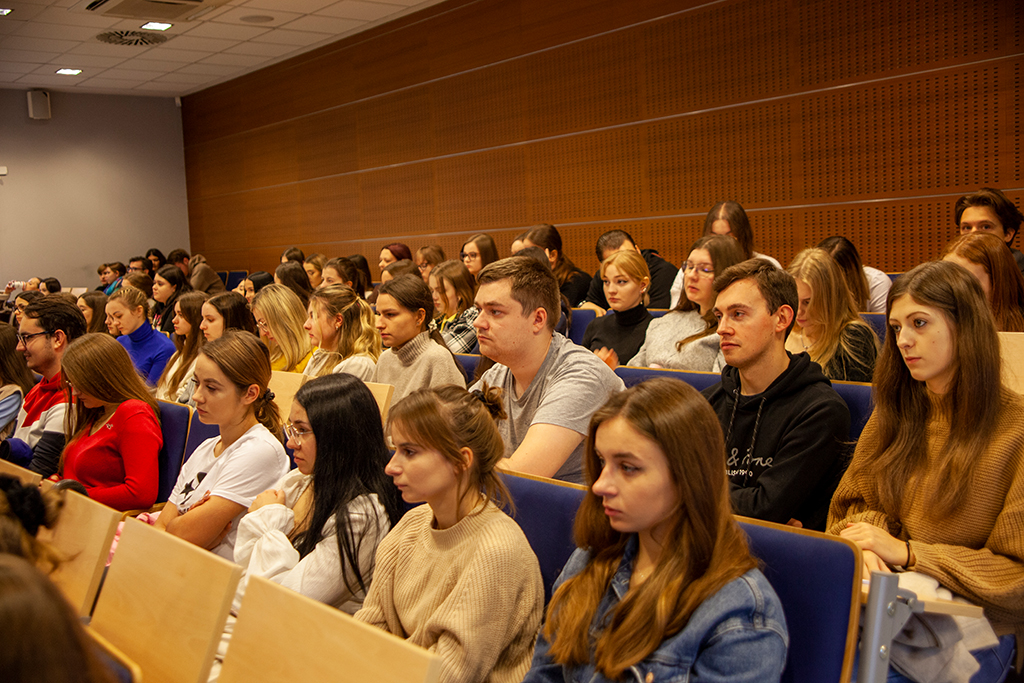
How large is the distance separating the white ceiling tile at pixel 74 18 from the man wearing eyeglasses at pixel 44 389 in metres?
5.16

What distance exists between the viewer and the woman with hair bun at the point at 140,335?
15.9 ft

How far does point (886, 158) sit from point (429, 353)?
346 centimetres

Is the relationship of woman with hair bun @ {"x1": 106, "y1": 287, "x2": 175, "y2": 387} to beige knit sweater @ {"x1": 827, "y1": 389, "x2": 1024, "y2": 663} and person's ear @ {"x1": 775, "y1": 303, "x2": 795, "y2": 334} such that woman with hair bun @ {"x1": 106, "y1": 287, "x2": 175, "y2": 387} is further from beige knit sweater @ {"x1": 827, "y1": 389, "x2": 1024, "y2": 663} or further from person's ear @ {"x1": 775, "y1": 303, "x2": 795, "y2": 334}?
beige knit sweater @ {"x1": 827, "y1": 389, "x2": 1024, "y2": 663}

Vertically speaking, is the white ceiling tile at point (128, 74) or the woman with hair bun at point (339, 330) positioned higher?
the white ceiling tile at point (128, 74)

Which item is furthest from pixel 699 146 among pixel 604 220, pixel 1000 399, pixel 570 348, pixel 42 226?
pixel 42 226

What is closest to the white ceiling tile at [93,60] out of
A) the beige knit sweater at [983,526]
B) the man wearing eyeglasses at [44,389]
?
the man wearing eyeglasses at [44,389]

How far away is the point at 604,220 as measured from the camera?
22.6ft

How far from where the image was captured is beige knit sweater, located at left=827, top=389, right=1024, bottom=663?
64.6 inches

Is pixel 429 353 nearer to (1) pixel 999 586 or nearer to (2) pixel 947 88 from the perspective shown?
(1) pixel 999 586

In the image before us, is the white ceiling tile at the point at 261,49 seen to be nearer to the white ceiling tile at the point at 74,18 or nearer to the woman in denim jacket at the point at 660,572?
the white ceiling tile at the point at 74,18

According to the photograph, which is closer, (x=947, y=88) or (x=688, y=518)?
(x=688, y=518)

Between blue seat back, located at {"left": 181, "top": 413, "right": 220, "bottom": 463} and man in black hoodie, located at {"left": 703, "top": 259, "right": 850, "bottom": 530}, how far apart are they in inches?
77.4

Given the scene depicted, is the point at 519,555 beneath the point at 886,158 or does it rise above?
beneath

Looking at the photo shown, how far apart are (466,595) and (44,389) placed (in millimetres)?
3095
